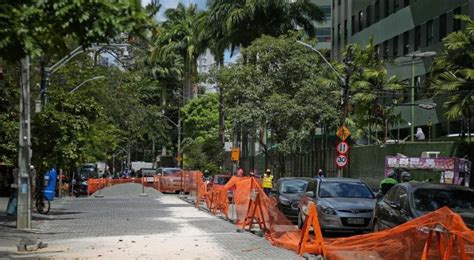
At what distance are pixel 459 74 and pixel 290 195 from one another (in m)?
8.51

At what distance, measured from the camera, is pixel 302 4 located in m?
44.1

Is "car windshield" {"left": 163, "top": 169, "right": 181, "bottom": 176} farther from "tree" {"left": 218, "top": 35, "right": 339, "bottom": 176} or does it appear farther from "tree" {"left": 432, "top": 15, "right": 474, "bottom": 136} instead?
"tree" {"left": 432, "top": 15, "right": 474, "bottom": 136}

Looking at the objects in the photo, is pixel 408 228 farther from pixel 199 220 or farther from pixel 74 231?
pixel 199 220

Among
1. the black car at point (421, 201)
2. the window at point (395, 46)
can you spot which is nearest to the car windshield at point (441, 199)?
the black car at point (421, 201)

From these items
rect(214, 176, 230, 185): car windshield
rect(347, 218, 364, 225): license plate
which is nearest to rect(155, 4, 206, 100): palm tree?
rect(214, 176, 230, 185): car windshield

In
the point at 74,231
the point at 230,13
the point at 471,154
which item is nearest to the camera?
the point at 74,231

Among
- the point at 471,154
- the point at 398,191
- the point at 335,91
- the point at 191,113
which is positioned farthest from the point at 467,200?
the point at 191,113

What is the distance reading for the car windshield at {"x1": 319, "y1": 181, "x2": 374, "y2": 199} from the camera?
1761 cm

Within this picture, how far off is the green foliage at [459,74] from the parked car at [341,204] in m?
8.46

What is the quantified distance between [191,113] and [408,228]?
62916 millimetres

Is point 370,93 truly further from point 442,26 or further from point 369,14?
point 369,14

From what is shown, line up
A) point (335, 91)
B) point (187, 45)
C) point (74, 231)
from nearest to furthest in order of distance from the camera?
point (74, 231)
point (335, 91)
point (187, 45)

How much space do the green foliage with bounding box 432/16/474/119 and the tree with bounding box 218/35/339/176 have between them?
10.2 meters

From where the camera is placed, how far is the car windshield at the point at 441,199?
1252 cm
